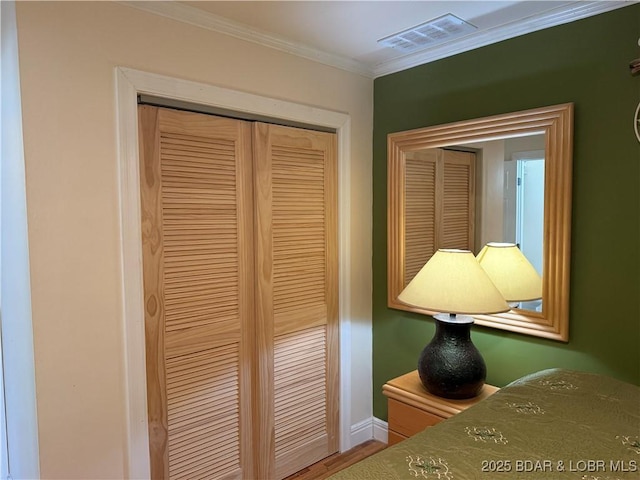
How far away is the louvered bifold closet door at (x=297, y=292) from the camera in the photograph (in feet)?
7.55

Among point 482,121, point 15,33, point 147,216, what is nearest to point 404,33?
point 482,121

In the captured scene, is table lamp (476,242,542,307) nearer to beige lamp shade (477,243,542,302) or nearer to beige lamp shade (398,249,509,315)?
beige lamp shade (477,243,542,302)

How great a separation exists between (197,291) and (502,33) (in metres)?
1.95

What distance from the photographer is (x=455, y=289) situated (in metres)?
1.85

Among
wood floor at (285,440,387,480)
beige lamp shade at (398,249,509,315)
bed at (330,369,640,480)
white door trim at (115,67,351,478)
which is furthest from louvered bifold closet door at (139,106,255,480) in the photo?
bed at (330,369,640,480)

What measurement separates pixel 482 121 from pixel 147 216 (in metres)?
1.70

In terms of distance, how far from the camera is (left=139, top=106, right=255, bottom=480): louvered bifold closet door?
6.29 feet

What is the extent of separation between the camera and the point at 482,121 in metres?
2.21

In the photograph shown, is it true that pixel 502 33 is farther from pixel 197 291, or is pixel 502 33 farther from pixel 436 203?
pixel 197 291

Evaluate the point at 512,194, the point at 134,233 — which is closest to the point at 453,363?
the point at 512,194

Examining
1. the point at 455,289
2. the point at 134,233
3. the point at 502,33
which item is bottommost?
the point at 455,289

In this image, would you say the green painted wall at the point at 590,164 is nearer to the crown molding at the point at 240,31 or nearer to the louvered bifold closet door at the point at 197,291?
the crown molding at the point at 240,31

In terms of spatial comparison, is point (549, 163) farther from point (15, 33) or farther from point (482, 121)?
point (15, 33)

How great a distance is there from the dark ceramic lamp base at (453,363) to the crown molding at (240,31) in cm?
157
